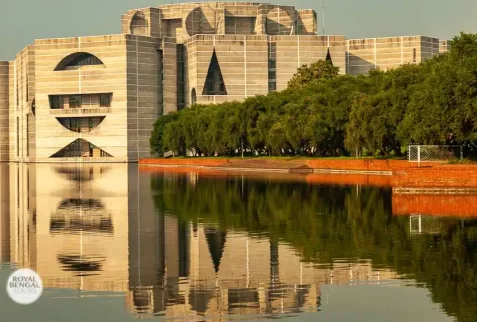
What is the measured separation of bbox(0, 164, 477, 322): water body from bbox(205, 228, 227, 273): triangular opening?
0.04 metres

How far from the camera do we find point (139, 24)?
15488cm

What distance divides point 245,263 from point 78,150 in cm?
13387

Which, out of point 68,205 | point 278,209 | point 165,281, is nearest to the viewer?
point 165,281

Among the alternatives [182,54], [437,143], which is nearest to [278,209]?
[437,143]

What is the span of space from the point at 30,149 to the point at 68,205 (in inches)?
4847

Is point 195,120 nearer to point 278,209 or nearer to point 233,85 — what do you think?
point 233,85

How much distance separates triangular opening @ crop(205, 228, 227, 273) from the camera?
1731 cm

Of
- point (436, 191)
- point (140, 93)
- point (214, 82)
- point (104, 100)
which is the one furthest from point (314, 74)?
point (436, 191)

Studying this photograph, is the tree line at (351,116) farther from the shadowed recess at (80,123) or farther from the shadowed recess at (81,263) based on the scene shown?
the shadowed recess at (80,123)

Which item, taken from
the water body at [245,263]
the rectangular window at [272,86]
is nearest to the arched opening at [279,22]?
the rectangular window at [272,86]

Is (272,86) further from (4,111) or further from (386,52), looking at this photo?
(4,111)

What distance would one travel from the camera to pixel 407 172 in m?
34.3

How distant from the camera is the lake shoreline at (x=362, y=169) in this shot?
113 feet

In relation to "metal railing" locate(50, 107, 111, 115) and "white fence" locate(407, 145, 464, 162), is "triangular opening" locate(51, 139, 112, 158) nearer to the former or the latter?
"metal railing" locate(50, 107, 111, 115)
